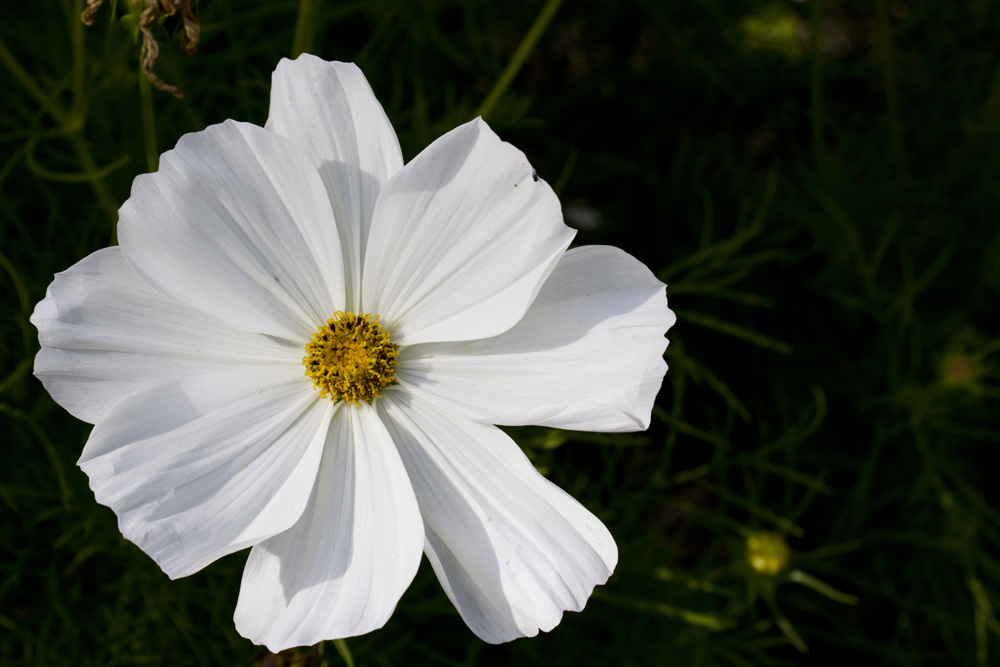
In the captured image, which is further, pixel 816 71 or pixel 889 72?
pixel 889 72

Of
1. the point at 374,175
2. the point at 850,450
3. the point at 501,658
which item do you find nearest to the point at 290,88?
the point at 374,175

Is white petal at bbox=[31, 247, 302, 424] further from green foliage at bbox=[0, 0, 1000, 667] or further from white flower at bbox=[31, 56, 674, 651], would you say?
green foliage at bbox=[0, 0, 1000, 667]

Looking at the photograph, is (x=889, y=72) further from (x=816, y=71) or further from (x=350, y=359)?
(x=350, y=359)

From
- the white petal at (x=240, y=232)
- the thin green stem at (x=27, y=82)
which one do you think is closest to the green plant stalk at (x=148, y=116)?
the white petal at (x=240, y=232)

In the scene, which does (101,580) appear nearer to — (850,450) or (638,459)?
(638,459)

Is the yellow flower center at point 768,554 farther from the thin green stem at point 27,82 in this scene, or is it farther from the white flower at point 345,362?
the thin green stem at point 27,82

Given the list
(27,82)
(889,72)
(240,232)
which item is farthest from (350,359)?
(889,72)
